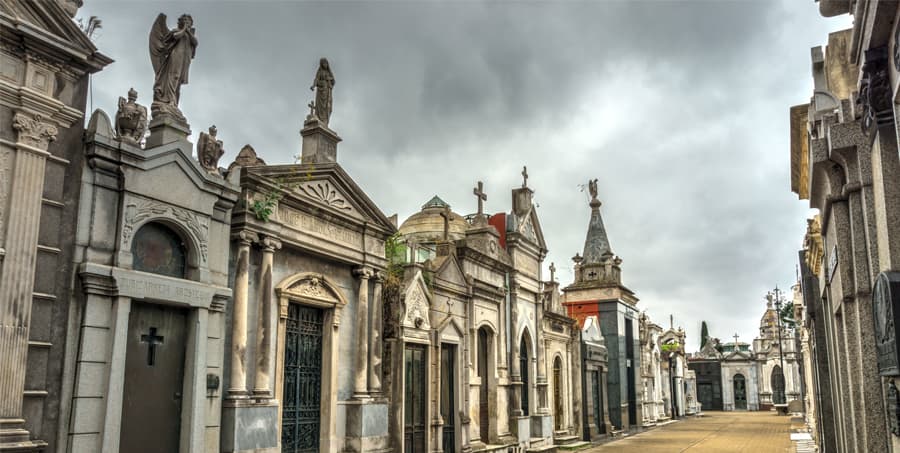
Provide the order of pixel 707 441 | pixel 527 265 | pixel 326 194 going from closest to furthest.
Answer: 1. pixel 326 194
2. pixel 527 265
3. pixel 707 441

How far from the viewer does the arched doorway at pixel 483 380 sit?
16.6 metres

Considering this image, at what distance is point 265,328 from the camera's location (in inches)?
384

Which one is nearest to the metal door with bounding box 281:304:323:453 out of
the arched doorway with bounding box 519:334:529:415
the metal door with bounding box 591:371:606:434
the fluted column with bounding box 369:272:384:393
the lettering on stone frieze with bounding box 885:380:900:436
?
the fluted column with bounding box 369:272:384:393

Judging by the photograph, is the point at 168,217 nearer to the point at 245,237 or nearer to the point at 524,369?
the point at 245,237

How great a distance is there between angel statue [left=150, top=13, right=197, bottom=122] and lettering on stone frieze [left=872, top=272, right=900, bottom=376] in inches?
301

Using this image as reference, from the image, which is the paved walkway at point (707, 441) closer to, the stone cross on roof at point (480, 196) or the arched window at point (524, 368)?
the arched window at point (524, 368)

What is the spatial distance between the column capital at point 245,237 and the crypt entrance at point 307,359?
37.6 inches

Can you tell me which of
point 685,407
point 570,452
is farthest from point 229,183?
point 685,407

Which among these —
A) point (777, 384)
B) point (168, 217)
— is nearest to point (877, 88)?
point (168, 217)

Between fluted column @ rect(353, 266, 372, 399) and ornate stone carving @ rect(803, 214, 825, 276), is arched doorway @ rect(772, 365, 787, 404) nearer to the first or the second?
ornate stone carving @ rect(803, 214, 825, 276)

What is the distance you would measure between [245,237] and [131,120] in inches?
89.6

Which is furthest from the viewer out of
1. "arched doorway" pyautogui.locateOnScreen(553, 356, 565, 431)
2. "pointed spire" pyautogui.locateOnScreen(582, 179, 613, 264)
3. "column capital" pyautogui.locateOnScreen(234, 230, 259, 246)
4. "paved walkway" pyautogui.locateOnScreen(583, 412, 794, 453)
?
"pointed spire" pyautogui.locateOnScreen(582, 179, 613, 264)

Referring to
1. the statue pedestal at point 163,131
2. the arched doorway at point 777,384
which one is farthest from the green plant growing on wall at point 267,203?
the arched doorway at point 777,384

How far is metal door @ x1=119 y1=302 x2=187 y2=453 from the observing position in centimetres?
761
